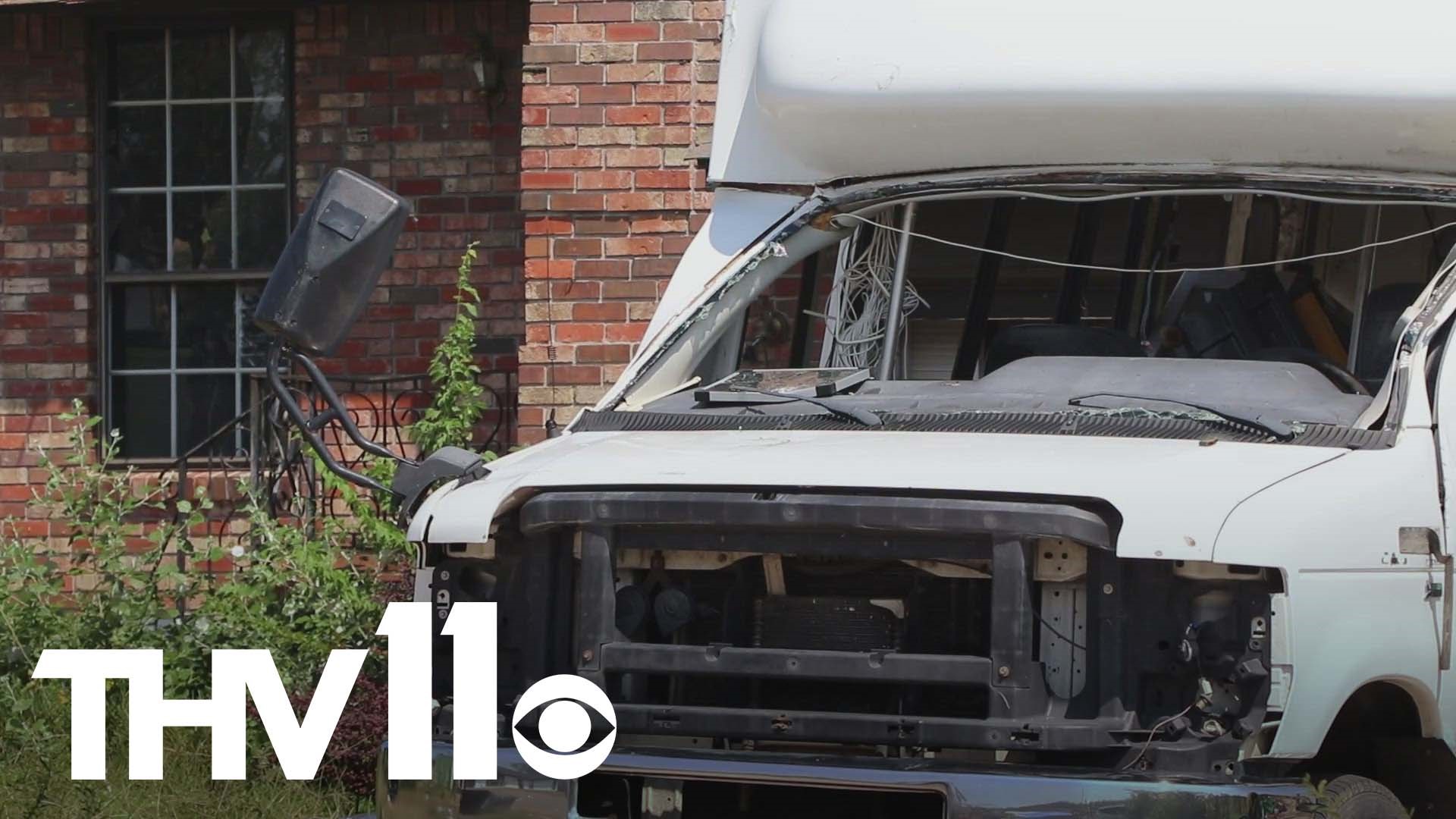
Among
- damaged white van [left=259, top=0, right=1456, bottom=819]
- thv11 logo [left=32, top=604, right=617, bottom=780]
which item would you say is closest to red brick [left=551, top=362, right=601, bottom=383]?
thv11 logo [left=32, top=604, right=617, bottom=780]

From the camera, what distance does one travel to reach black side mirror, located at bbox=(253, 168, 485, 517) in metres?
5.01

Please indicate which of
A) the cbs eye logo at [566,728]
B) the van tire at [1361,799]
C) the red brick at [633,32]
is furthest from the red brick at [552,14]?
the van tire at [1361,799]

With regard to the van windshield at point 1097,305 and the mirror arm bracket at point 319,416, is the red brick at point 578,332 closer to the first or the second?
the van windshield at point 1097,305

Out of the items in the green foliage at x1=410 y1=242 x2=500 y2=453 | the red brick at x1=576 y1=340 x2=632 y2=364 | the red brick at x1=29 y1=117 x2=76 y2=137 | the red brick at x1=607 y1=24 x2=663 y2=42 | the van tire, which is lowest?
the van tire

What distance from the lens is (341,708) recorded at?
618cm

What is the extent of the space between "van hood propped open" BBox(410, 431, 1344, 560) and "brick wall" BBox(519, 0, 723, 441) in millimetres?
3936

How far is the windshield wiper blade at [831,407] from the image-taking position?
4938mm

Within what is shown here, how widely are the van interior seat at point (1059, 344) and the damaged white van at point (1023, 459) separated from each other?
14 mm

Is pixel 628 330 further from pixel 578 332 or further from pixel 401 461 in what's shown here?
pixel 401 461

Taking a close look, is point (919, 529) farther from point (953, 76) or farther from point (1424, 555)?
point (953, 76)

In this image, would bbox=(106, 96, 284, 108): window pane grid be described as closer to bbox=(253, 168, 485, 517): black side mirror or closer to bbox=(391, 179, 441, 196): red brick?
bbox=(391, 179, 441, 196): red brick

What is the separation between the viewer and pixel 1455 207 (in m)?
5.38

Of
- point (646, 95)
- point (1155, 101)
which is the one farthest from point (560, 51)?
point (1155, 101)

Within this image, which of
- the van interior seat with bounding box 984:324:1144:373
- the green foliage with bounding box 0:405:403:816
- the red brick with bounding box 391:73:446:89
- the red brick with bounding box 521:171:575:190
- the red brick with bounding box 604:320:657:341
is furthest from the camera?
the red brick with bounding box 391:73:446:89
